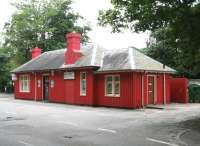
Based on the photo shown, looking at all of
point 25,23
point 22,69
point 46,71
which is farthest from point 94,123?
point 25,23

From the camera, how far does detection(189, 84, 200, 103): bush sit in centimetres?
3347

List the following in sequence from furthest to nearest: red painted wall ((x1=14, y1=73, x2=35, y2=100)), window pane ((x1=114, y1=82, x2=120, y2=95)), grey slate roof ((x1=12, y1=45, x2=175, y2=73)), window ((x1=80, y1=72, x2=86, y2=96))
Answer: red painted wall ((x1=14, y1=73, x2=35, y2=100)) < window ((x1=80, y1=72, x2=86, y2=96)) < window pane ((x1=114, y1=82, x2=120, y2=95)) < grey slate roof ((x1=12, y1=45, x2=175, y2=73))

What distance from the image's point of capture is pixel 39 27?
57.8 metres

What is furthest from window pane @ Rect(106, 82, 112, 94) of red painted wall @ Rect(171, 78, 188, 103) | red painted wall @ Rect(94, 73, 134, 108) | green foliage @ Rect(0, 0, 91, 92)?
green foliage @ Rect(0, 0, 91, 92)

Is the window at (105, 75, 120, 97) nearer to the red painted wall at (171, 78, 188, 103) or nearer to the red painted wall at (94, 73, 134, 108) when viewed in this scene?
the red painted wall at (94, 73, 134, 108)

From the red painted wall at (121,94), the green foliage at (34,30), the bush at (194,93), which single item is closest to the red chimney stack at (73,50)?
the red painted wall at (121,94)

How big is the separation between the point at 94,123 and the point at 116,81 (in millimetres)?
10623

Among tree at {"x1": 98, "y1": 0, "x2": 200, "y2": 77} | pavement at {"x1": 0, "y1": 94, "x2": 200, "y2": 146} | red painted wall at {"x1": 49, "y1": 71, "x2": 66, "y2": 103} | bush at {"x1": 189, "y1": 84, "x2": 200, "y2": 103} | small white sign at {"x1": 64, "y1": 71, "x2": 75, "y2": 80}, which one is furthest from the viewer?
→ red painted wall at {"x1": 49, "y1": 71, "x2": 66, "y2": 103}

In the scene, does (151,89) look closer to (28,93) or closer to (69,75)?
(69,75)

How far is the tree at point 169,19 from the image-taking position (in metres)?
16.2

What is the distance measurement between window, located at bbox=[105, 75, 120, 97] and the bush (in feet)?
23.6

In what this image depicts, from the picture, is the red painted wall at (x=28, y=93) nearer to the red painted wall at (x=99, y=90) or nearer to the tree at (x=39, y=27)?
the red painted wall at (x=99, y=90)

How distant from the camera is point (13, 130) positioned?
1638 centimetres

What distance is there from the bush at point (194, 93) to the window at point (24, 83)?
15.5 m
